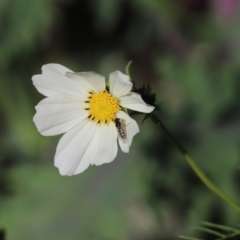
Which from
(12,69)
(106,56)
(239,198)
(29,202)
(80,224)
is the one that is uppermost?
(12,69)

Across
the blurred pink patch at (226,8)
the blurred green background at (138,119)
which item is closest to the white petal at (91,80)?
the blurred green background at (138,119)

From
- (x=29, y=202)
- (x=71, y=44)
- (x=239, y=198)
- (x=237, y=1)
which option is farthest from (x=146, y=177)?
(x=237, y=1)

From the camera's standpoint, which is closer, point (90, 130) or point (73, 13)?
point (90, 130)

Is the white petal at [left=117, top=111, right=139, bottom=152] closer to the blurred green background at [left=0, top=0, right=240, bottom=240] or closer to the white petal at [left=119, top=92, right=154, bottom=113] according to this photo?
the white petal at [left=119, top=92, right=154, bottom=113]

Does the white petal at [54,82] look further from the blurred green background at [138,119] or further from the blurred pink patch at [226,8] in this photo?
the blurred pink patch at [226,8]

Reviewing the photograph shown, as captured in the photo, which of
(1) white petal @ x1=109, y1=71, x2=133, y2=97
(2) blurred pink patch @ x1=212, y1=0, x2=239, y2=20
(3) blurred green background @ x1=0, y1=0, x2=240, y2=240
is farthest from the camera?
(2) blurred pink patch @ x1=212, y1=0, x2=239, y2=20

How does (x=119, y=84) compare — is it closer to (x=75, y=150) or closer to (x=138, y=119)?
(x=75, y=150)

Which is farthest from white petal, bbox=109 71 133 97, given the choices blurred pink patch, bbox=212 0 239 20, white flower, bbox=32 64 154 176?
blurred pink patch, bbox=212 0 239 20

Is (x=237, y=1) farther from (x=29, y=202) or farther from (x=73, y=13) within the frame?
(x=29, y=202)
